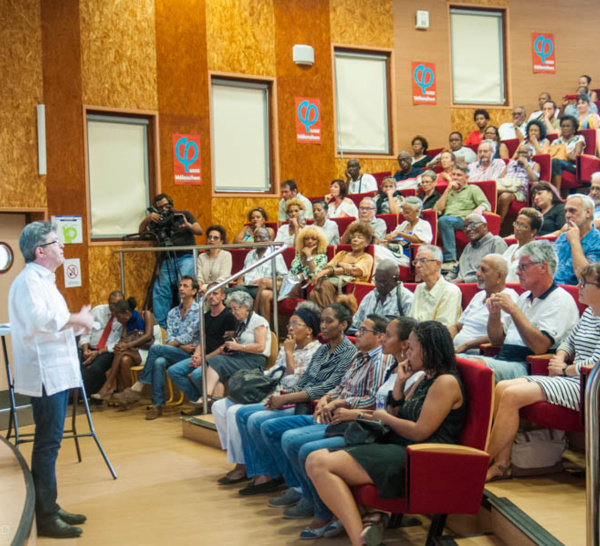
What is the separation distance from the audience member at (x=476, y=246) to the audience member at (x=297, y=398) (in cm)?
156

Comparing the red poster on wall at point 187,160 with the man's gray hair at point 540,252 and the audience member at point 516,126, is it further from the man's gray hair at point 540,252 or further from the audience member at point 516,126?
the man's gray hair at point 540,252

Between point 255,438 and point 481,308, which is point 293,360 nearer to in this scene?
point 255,438

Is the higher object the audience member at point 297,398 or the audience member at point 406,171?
the audience member at point 406,171

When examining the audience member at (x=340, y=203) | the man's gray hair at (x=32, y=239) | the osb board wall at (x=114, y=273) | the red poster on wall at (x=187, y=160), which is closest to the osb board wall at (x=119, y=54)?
the red poster on wall at (x=187, y=160)

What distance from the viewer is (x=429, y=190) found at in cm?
728

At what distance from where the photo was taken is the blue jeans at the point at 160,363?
616 centimetres

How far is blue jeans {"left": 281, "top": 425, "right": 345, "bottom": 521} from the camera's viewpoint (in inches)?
139

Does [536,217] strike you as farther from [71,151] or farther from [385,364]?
[71,151]

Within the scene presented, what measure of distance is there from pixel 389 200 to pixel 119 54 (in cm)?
316

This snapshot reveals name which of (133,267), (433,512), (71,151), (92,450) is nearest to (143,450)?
(92,450)

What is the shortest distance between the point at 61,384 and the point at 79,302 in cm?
442

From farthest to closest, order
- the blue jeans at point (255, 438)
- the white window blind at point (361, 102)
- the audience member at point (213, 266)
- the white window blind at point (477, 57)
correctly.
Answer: the white window blind at point (477, 57) → the white window blind at point (361, 102) → the audience member at point (213, 266) → the blue jeans at point (255, 438)

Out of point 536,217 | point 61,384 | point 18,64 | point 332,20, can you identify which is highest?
point 332,20

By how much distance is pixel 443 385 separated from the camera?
3.12 metres
